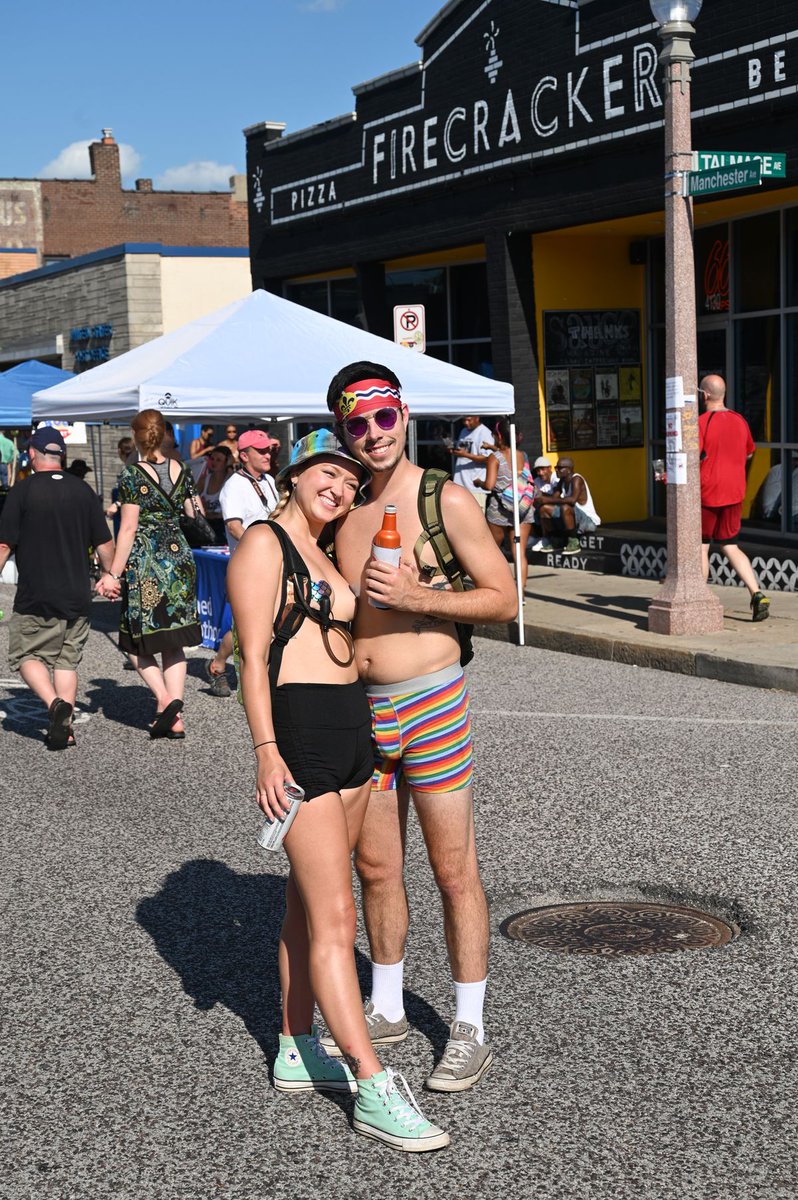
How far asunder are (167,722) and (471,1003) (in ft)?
17.0

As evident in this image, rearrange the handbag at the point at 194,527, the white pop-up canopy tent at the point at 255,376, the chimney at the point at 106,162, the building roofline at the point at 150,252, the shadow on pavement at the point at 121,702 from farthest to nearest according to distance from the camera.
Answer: the chimney at the point at 106,162
the building roofline at the point at 150,252
the white pop-up canopy tent at the point at 255,376
the shadow on pavement at the point at 121,702
the handbag at the point at 194,527

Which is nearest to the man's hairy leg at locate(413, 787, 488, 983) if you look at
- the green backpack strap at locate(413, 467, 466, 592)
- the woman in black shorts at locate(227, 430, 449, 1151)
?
the woman in black shorts at locate(227, 430, 449, 1151)

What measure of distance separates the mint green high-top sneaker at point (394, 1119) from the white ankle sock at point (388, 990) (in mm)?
611

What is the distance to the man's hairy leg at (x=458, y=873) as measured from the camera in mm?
4305

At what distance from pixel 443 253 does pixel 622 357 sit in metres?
3.06

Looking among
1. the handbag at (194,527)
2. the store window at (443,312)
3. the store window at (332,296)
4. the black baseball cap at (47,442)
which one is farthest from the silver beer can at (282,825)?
the store window at (332,296)

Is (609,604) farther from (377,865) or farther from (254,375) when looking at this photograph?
(377,865)

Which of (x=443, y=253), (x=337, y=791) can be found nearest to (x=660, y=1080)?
(x=337, y=791)

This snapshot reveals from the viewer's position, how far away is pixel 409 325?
15844 millimetres

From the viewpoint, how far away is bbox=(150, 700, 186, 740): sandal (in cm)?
922

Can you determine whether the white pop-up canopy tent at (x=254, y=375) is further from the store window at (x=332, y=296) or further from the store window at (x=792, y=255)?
the store window at (x=332, y=296)

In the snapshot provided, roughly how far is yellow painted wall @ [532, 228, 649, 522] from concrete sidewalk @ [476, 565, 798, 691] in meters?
3.07

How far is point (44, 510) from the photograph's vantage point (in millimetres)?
9375

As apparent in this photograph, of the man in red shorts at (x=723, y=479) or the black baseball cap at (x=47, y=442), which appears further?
the man in red shorts at (x=723, y=479)
